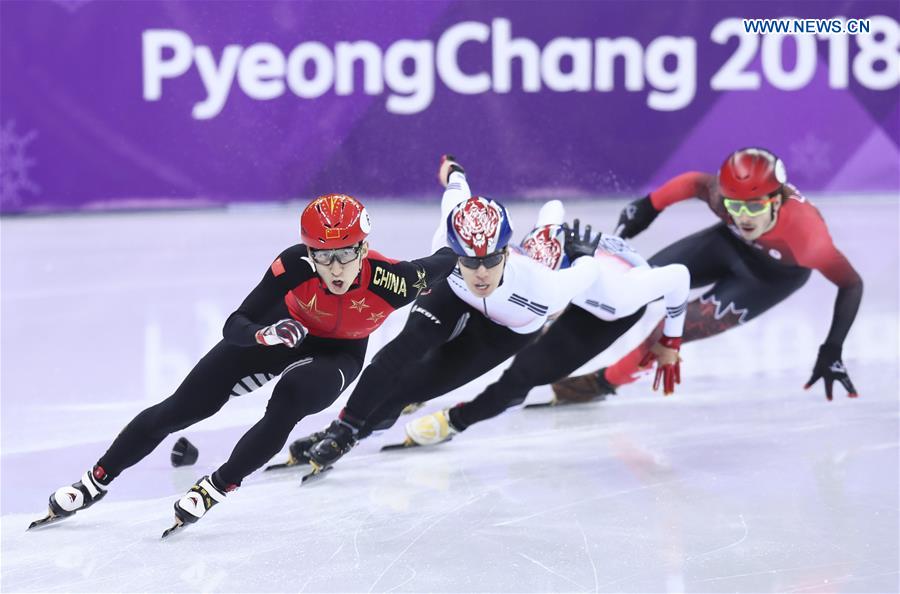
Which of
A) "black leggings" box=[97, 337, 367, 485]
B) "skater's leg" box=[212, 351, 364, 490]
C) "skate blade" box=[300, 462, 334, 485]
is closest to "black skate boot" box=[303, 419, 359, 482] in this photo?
"skate blade" box=[300, 462, 334, 485]

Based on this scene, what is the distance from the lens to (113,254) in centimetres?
863

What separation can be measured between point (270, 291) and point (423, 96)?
5646 millimetres

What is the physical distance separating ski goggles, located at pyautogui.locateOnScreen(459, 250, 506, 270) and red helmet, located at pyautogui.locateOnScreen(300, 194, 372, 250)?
59cm

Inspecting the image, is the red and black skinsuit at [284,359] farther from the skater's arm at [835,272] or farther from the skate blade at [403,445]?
the skater's arm at [835,272]

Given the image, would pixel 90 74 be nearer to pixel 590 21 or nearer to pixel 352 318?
pixel 590 21

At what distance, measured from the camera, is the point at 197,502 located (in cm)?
429

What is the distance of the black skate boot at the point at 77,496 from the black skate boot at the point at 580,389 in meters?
2.22

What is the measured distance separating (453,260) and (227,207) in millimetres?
5435

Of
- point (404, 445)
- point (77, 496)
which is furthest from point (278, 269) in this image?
point (404, 445)

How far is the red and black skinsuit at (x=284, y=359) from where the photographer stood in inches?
168

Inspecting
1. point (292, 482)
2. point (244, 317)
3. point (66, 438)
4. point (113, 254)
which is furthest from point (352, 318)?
point (113, 254)

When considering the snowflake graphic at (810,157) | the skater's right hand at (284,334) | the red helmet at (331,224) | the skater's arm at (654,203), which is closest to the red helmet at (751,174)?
the skater's arm at (654,203)

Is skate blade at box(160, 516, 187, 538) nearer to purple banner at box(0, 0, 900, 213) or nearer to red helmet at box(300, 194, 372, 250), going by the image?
red helmet at box(300, 194, 372, 250)

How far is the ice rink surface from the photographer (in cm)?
404
